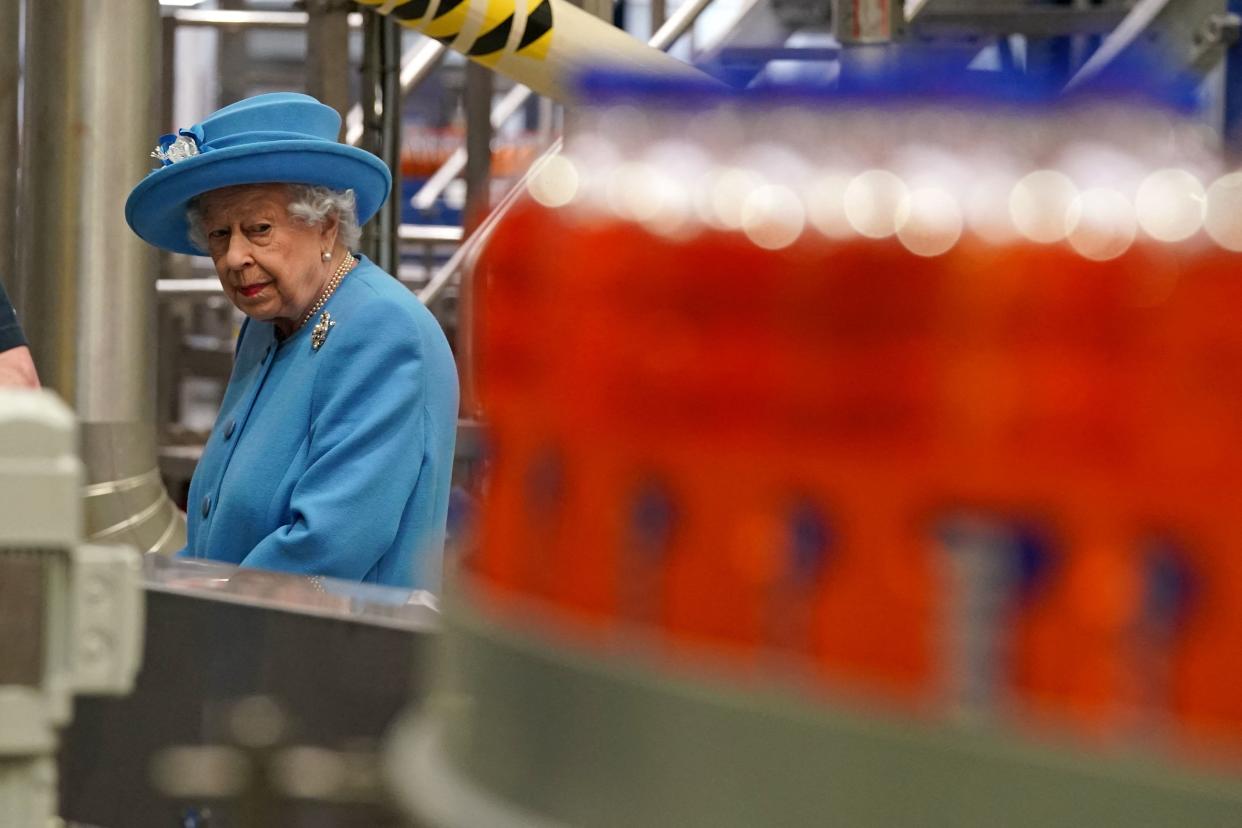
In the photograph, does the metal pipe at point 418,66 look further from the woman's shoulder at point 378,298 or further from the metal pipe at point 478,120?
the woman's shoulder at point 378,298

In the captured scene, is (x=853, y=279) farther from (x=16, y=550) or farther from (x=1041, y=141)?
(x=16, y=550)

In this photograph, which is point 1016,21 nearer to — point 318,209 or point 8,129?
point 8,129

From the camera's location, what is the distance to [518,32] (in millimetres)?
3621

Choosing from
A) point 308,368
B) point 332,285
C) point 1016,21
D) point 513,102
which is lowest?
point 308,368

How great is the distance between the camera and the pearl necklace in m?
2.46

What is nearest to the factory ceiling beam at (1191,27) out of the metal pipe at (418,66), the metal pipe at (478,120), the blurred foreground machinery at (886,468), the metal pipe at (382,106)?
the metal pipe at (382,106)

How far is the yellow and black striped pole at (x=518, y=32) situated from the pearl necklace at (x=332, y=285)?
1.04 m

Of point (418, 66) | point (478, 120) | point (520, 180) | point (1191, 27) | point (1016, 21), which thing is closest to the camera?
point (520, 180)

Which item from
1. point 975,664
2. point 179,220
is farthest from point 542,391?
point 179,220

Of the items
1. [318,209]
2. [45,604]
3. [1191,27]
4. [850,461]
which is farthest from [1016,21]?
[850,461]

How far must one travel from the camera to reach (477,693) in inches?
26.6

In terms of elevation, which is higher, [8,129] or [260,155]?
[8,129]

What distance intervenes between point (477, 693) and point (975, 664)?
0.20m

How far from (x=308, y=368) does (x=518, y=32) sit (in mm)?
1438
